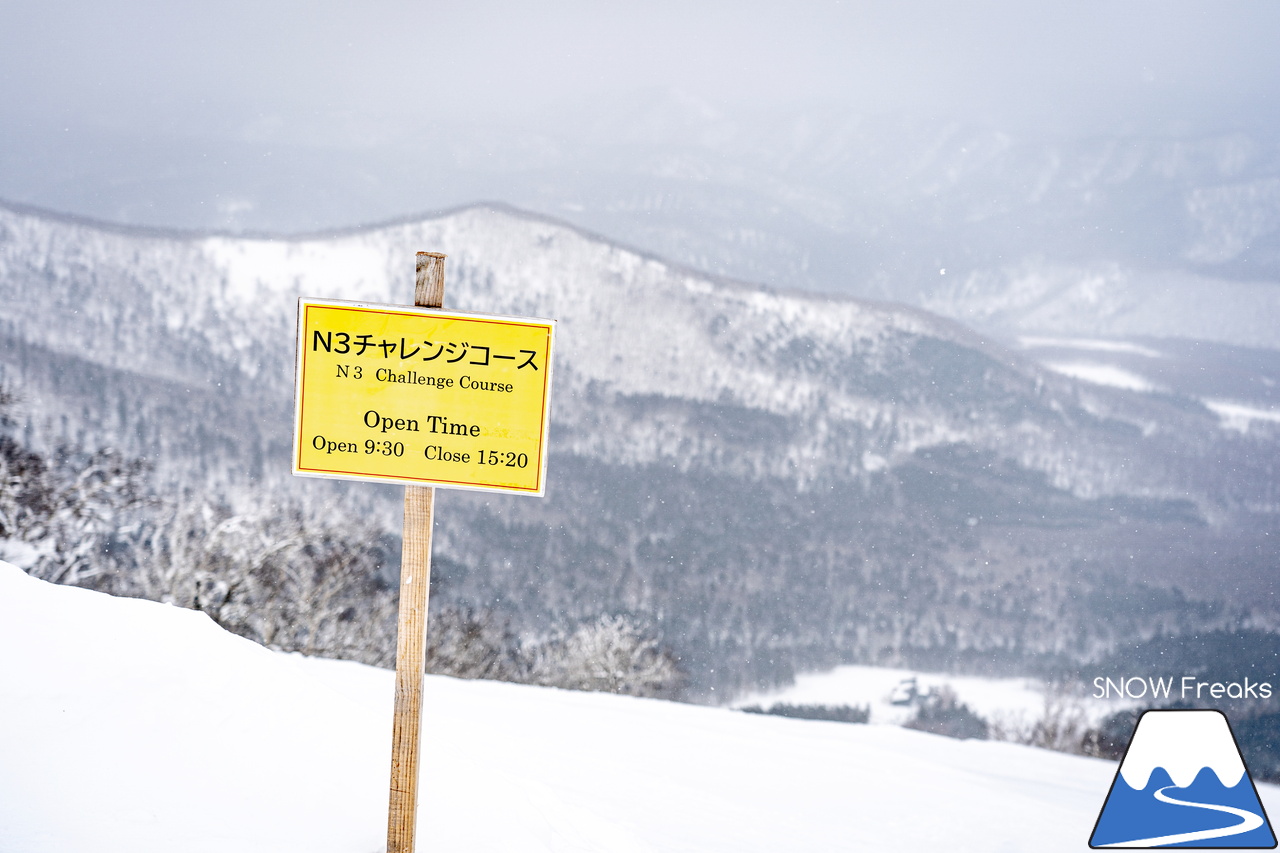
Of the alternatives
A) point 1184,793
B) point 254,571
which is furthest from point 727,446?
point 1184,793

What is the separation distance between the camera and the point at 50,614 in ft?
14.7

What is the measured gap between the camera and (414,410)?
351 centimetres

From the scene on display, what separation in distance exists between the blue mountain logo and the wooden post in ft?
14.1

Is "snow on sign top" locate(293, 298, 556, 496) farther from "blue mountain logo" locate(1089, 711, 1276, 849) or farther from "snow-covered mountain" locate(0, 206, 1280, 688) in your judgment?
"snow-covered mountain" locate(0, 206, 1280, 688)

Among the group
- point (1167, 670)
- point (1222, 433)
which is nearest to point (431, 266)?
point (1167, 670)

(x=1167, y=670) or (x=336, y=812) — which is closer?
(x=336, y=812)

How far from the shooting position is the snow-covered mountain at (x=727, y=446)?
95125mm

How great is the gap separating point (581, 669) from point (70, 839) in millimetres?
44919

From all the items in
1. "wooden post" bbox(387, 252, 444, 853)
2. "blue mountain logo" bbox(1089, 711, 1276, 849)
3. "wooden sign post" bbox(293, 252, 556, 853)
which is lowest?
"blue mountain logo" bbox(1089, 711, 1276, 849)

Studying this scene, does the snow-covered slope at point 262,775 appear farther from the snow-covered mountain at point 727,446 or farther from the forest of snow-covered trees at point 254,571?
the snow-covered mountain at point 727,446

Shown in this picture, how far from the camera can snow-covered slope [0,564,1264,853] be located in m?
3.48

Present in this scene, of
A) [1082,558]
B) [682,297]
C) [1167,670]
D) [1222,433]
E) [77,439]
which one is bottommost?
[1167,670]

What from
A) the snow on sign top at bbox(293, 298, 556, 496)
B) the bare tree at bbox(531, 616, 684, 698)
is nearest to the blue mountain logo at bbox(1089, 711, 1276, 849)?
the snow on sign top at bbox(293, 298, 556, 496)

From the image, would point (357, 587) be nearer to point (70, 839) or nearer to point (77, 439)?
point (70, 839)
